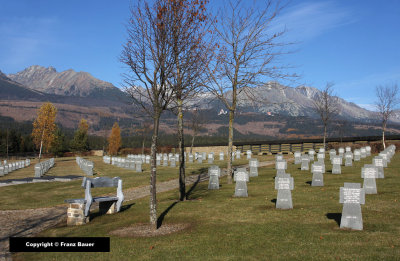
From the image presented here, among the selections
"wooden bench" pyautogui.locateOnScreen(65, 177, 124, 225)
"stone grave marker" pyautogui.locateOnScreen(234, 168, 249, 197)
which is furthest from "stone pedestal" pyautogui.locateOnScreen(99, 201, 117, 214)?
"stone grave marker" pyautogui.locateOnScreen(234, 168, 249, 197)

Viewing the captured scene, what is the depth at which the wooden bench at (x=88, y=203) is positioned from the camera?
12.0 meters

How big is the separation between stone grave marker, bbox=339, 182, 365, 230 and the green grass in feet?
1.02

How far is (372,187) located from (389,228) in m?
5.34

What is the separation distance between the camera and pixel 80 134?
86500 millimetres

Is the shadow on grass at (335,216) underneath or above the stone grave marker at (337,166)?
underneath

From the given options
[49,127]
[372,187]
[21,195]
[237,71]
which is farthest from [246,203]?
[49,127]

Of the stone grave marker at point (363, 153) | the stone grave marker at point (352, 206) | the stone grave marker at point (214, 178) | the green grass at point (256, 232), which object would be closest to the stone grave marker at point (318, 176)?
the green grass at point (256, 232)

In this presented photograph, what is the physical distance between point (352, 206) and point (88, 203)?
8.28 metres

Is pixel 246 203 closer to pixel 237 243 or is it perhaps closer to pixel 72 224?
pixel 237 243

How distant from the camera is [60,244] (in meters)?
9.67

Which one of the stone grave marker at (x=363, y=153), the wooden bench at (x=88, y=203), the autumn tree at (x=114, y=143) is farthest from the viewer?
the autumn tree at (x=114, y=143)

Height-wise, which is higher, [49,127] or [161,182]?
[49,127]

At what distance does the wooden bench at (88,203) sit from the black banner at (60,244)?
5.50 ft

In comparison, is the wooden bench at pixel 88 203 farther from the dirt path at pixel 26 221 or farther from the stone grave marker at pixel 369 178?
the stone grave marker at pixel 369 178
